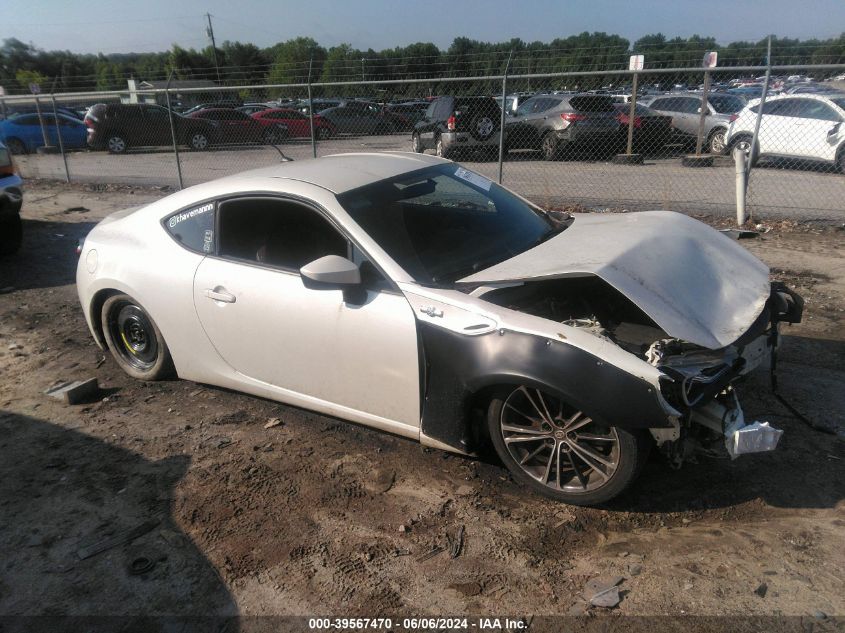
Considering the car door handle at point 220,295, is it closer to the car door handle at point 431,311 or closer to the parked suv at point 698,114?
the car door handle at point 431,311

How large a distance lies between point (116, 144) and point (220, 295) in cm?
2025

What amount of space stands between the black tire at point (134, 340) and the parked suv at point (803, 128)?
11050 millimetres

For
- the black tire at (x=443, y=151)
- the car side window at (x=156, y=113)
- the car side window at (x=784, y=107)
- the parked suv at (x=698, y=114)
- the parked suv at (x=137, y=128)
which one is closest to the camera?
the car side window at (x=784, y=107)

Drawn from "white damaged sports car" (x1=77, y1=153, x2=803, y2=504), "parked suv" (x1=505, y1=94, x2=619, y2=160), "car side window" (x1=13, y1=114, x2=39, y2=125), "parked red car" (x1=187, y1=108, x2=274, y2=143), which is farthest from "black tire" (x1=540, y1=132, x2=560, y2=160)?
"car side window" (x1=13, y1=114, x2=39, y2=125)

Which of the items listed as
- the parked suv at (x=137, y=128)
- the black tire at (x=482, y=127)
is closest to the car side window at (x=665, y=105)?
the black tire at (x=482, y=127)

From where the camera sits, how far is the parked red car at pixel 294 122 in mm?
21359

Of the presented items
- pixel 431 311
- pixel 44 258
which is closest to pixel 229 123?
pixel 44 258

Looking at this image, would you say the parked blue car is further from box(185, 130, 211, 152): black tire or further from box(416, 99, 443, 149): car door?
box(416, 99, 443, 149): car door

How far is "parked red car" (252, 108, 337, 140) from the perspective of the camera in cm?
2136

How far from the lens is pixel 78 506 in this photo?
3338 millimetres

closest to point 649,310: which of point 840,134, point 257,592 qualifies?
point 257,592

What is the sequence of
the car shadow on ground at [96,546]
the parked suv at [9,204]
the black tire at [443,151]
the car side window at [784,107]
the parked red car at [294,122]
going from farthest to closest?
the parked red car at [294,122]
the black tire at [443,151]
the car side window at [784,107]
the parked suv at [9,204]
the car shadow on ground at [96,546]

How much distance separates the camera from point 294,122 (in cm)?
2342

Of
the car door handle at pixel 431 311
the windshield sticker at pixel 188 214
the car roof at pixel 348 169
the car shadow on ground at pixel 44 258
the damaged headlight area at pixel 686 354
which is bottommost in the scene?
the car shadow on ground at pixel 44 258
